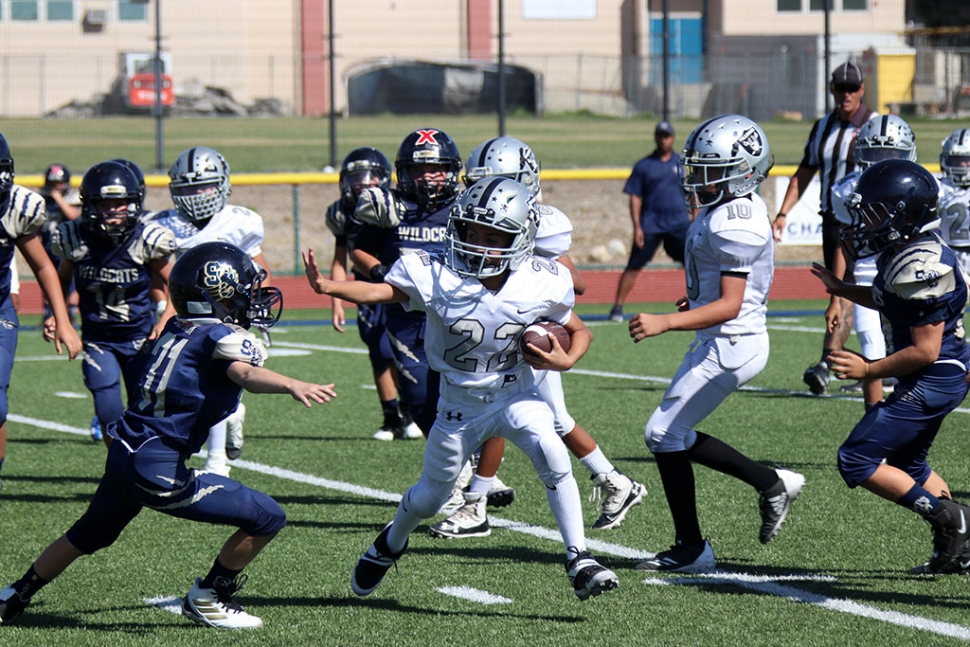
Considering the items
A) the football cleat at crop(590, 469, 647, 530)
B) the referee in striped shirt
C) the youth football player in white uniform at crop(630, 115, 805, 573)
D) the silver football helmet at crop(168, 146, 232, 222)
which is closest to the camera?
the youth football player in white uniform at crop(630, 115, 805, 573)

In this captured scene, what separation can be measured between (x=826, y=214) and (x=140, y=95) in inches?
464

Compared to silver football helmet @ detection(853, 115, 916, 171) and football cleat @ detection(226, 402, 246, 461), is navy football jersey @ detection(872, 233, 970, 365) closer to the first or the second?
silver football helmet @ detection(853, 115, 916, 171)

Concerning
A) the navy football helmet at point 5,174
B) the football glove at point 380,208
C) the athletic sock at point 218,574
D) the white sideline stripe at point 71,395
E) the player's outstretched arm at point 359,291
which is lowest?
the white sideline stripe at point 71,395

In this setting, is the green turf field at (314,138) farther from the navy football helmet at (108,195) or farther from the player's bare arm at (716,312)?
the player's bare arm at (716,312)

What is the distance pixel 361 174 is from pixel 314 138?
420 inches

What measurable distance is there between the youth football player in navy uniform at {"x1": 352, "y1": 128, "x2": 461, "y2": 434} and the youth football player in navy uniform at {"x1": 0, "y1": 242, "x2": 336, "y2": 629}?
1.60 metres

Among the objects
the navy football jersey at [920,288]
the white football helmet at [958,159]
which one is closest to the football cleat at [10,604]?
the navy football jersey at [920,288]

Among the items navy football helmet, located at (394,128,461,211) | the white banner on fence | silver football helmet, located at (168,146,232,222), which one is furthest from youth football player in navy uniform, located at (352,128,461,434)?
the white banner on fence

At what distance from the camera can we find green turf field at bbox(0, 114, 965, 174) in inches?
701

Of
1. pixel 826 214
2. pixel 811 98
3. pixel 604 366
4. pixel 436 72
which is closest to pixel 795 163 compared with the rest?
pixel 811 98

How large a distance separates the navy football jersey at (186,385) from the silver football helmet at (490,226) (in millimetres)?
747

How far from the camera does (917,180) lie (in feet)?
15.5

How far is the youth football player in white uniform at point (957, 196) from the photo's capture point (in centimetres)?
763

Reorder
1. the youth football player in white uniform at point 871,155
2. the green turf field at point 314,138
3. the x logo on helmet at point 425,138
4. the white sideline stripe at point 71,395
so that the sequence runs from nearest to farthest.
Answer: the x logo on helmet at point 425,138
the youth football player in white uniform at point 871,155
the white sideline stripe at point 71,395
the green turf field at point 314,138
